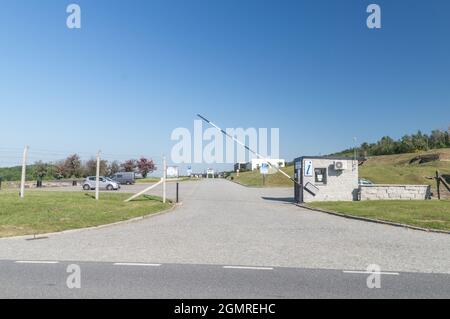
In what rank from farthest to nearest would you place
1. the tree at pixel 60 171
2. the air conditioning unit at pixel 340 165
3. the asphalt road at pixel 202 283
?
the tree at pixel 60 171, the air conditioning unit at pixel 340 165, the asphalt road at pixel 202 283

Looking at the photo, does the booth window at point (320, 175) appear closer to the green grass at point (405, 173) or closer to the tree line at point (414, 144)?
the green grass at point (405, 173)

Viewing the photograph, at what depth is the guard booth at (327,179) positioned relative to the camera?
80.0 ft

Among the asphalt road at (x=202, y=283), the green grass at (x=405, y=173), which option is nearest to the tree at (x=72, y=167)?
the green grass at (x=405, y=173)

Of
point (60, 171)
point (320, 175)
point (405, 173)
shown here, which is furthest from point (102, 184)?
point (405, 173)

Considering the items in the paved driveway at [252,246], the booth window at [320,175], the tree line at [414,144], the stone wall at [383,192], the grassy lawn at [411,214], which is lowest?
the paved driveway at [252,246]

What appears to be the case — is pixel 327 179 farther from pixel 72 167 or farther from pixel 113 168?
pixel 113 168

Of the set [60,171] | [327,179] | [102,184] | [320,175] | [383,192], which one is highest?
[60,171]

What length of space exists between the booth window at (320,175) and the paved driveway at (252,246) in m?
10.9

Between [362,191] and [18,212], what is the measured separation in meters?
19.0

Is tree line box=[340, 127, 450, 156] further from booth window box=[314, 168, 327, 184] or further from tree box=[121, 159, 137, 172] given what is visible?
booth window box=[314, 168, 327, 184]

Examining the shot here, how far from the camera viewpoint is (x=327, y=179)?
24.5m

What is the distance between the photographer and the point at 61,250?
8875 mm

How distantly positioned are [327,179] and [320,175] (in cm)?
50
